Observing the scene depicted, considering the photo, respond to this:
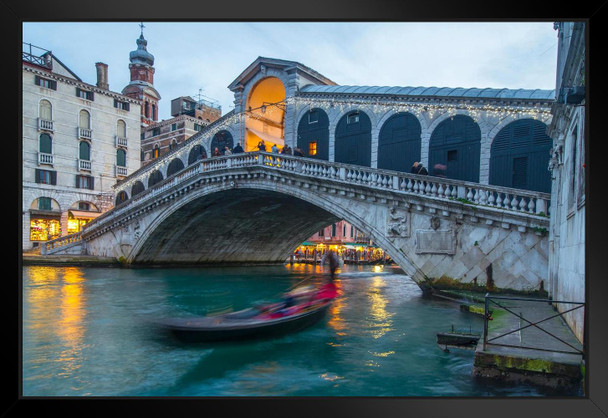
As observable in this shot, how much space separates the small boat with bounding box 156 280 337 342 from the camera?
623cm

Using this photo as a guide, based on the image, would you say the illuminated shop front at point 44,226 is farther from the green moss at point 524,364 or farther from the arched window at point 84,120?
the green moss at point 524,364

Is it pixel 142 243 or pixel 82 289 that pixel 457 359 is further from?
pixel 142 243

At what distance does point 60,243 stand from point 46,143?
15.0 feet

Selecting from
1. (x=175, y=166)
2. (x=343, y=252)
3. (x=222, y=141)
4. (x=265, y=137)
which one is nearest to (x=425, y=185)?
(x=265, y=137)

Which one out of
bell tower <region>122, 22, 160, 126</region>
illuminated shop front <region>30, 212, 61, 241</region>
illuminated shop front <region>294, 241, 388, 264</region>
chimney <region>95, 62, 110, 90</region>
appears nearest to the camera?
illuminated shop front <region>30, 212, 61, 241</region>

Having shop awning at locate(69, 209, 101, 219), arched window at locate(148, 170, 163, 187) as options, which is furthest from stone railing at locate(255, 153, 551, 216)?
shop awning at locate(69, 209, 101, 219)

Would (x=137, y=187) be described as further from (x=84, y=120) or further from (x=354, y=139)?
(x=354, y=139)

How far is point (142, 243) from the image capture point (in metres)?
18.5

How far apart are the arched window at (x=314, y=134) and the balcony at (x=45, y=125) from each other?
1171 cm

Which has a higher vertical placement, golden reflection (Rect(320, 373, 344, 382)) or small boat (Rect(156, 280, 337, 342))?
small boat (Rect(156, 280, 337, 342))

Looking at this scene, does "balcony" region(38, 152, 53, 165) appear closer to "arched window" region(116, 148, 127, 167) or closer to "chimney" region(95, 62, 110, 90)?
"arched window" region(116, 148, 127, 167)

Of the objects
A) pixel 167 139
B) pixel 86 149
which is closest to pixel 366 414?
pixel 86 149

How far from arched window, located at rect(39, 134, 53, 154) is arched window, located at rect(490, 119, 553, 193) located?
18381mm

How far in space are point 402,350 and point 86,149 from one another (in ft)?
65.5
